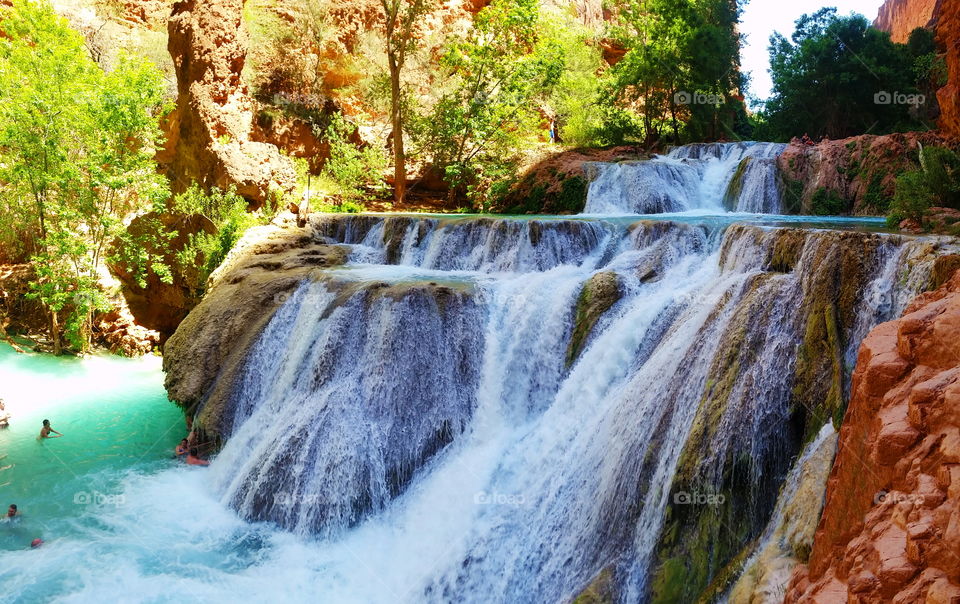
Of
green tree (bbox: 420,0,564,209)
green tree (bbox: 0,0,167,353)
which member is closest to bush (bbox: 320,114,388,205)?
green tree (bbox: 420,0,564,209)

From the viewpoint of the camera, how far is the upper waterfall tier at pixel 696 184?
12781 mm

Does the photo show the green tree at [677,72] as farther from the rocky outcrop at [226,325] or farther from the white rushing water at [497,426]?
the rocky outcrop at [226,325]

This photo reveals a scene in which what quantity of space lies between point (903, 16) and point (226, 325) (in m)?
46.8

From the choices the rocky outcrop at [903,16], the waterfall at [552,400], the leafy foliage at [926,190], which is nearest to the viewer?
the waterfall at [552,400]

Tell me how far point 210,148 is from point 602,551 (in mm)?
12438

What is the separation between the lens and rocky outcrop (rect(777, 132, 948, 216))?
36.2ft

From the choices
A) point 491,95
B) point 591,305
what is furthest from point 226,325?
point 491,95

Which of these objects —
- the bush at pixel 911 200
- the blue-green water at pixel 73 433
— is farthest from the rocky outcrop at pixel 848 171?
the blue-green water at pixel 73 433

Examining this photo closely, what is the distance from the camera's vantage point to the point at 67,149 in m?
13.0

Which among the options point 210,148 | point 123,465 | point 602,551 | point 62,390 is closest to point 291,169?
point 210,148

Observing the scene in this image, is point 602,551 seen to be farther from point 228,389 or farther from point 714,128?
point 714,128

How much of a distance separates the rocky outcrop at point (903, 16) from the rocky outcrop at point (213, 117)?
1348 inches

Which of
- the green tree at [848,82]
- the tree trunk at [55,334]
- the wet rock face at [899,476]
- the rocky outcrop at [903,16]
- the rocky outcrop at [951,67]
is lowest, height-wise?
the tree trunk at [55,334]

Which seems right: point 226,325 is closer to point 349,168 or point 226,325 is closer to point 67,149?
point 67,149
